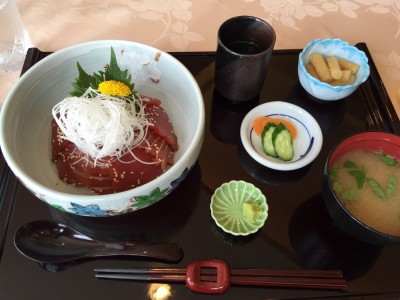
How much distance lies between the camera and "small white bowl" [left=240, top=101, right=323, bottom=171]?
1173 millimetres

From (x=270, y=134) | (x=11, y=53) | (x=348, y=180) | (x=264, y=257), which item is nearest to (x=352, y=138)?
(x=348, y=180)

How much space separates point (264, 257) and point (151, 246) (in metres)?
0.32

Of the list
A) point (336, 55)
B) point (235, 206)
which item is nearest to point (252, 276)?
point (235, 206)

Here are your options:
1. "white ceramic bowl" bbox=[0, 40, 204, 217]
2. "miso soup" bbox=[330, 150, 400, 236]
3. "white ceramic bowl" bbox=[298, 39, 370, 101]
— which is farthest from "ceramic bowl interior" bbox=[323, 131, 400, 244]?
"white ceramic bowl" bbox=[0, 40, 204, 217]

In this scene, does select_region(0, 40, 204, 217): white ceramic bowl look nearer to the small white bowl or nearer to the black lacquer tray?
the black lacquer tray

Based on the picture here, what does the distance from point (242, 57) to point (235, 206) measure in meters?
0.48

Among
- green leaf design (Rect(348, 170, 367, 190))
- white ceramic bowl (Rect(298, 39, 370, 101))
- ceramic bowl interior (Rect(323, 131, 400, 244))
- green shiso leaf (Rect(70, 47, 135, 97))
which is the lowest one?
green leaf design (Rect(348, 170, 367, 190))

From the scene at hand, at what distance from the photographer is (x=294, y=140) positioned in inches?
50.6

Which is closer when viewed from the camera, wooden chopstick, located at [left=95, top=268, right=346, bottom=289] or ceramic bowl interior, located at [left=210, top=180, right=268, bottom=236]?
wooden chopstick, located at [left=95, top=268, right=346, bottom=289]

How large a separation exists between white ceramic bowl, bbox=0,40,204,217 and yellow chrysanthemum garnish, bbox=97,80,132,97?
0.19 m

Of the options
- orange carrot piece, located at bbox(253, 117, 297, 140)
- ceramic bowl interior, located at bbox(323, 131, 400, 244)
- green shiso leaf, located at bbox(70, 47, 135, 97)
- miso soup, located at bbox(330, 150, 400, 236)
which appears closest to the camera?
ceramic bowl interior, located at bbox(323, 131, 400, 244)

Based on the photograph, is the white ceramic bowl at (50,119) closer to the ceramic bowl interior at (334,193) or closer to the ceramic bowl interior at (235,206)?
the ceramic bowl interior at (235,206)

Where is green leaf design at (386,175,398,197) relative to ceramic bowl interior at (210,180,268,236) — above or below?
above

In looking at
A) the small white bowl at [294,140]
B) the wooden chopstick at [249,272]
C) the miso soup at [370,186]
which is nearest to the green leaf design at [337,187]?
the miso soup at [370,186]
